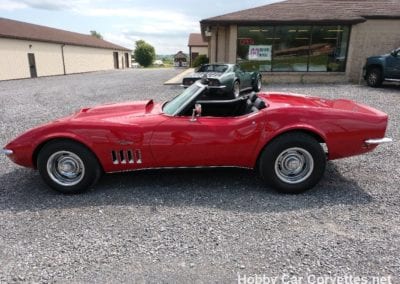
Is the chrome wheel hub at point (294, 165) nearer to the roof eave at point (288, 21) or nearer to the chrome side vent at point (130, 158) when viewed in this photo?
the chrome side vent at point (130, 158)

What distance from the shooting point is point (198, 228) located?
118 inches

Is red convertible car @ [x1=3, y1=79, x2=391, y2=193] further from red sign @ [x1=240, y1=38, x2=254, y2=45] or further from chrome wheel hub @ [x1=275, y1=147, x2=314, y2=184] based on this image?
red sign @ [x1=240, y1=38, x2=254, y2=45]

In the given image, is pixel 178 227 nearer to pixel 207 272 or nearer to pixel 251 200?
pixel 207 272

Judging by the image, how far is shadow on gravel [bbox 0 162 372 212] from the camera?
11.4ft

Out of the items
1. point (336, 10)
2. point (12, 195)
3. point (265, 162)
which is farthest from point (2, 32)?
point (265, 162)

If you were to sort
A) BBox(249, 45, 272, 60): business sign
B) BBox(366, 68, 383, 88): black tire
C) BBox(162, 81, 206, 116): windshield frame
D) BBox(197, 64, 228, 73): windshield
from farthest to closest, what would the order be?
BBox(249, 45, 272, 60): business sign → BBox(366, 68, 383, 88): black tire → BBox(197, 64, 228, 73): windshield → BBox(162, 81, 206, 116): windshield frame

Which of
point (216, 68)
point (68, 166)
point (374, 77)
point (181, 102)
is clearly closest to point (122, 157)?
point (68, 166)

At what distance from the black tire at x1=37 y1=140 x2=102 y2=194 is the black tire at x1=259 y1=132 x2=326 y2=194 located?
193cm

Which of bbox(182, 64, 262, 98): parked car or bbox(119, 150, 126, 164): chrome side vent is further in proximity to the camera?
bbox(182, 64, 262, 98): parked car

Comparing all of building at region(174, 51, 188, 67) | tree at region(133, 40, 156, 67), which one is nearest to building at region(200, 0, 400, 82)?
building at region(174, 51, 188, 67)

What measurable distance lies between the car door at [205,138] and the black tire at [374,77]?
12267 mm

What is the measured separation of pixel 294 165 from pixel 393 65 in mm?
11835

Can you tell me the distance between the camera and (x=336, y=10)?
54.6 feet

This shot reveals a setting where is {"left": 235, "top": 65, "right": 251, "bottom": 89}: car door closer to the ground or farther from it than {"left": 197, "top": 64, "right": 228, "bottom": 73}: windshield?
closer to the ground
